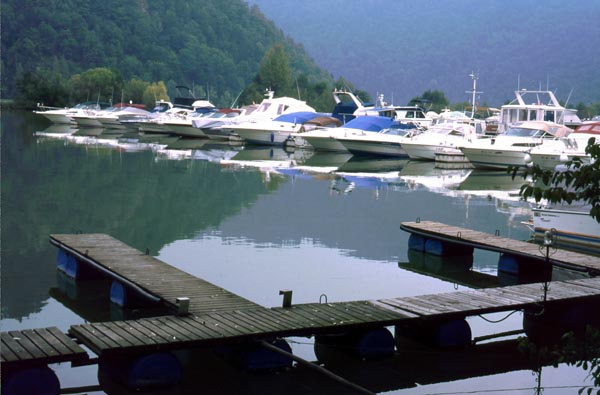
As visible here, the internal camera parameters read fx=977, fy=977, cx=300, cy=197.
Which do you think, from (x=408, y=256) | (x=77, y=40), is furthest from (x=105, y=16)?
(x=408, y=256)

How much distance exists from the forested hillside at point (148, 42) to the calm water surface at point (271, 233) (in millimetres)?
88149

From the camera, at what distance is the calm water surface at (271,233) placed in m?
11.1

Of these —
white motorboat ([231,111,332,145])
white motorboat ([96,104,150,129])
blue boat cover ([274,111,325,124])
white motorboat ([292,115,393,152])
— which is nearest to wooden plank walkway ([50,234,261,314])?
white motorboat ([292,115,393,152])

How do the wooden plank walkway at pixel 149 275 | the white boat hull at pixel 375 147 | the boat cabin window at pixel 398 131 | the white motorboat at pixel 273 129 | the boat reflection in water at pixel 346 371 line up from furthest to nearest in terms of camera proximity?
1. the white motorboat at pixel 273 129
2. the boat cabin window at pixel 398 131
3. the white boat hull at pixel 375 147
4. the wooden plank walkway at pixel 149 275
5. the boat reflection in water at pixel 346 371

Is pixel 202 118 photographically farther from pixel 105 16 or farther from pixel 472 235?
pixel 105 16

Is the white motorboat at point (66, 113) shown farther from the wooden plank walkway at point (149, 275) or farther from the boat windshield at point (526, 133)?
the wooden plank walkway at point (149, 275)

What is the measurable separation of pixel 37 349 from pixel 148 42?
134560 millimetres

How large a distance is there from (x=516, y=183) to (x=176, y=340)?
25768 millimetres

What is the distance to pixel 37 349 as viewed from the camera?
933 cm

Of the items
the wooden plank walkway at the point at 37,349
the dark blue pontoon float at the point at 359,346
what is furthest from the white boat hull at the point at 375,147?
the wooden plank walkway at the point at 37,349

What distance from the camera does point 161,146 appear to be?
4778 cm

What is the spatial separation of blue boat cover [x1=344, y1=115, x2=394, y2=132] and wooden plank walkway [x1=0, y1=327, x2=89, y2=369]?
35.3 meters

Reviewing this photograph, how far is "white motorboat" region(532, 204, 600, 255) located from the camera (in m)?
17.7

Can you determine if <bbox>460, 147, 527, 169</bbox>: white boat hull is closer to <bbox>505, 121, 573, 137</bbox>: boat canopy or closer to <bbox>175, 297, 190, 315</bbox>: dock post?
<bbox>505, 121, 573, 137</bbox>: boat canopy
